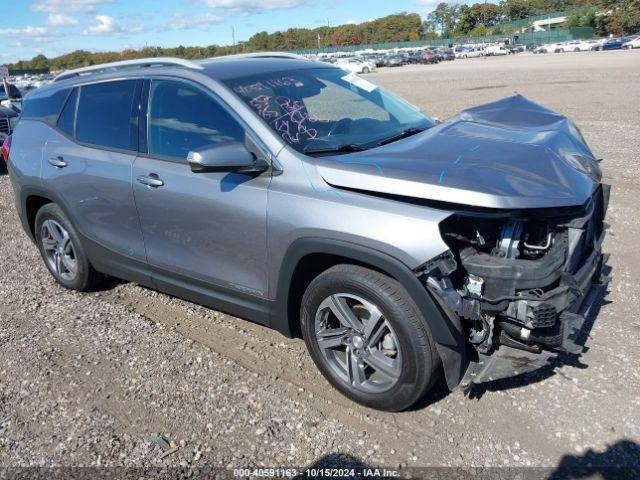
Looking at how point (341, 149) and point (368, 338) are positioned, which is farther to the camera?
point (341, 149)

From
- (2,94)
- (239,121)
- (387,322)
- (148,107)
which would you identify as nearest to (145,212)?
(148,107)

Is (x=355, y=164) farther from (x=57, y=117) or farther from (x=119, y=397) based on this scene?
(x=57, y=117)

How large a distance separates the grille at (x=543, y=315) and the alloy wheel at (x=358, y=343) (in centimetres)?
70

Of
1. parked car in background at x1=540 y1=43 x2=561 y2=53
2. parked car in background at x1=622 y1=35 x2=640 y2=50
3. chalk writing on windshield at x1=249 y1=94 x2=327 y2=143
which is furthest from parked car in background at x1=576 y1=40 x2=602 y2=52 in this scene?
chalk writing on windshield at x1=249 y1=94 x2=327 y2=143

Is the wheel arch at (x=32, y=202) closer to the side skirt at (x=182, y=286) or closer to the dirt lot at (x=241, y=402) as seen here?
the side skirt at (x=182, y=286)

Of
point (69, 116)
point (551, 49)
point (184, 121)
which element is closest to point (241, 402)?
point (184, 121)

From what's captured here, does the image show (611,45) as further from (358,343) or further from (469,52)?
(358,343)

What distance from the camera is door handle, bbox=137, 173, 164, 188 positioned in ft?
12.5

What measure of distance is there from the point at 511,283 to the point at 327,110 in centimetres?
179

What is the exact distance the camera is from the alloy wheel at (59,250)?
5.06 m

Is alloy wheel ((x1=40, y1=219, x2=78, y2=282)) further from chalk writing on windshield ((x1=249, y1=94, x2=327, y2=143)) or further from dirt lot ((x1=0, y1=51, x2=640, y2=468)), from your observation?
chalk writing on windshield ((x1=249, y1=94, x2=327, y2=143))

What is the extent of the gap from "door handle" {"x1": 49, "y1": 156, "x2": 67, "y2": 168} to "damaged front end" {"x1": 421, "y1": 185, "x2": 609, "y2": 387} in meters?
3.22

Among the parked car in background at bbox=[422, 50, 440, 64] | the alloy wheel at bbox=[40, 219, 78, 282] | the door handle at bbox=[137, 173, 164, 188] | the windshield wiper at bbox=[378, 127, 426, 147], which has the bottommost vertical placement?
the parked car in background at bbox=[422, 50, 440, 64]

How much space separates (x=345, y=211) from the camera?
9.82 feet
